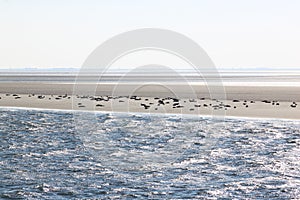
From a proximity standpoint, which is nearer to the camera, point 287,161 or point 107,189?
point 107,189

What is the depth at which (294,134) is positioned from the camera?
22.2m

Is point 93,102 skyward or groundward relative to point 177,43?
groundward

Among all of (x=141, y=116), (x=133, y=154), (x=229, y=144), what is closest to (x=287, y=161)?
(x=229, y=144)

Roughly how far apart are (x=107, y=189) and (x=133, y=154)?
4906 mm

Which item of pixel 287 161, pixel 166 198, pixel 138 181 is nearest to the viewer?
pixel 166 198

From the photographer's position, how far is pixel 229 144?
19.8m

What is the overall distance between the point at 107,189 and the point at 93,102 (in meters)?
26.8

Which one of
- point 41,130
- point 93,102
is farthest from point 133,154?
point 93,102

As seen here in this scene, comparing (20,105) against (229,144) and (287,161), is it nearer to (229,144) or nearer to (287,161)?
(229,144)

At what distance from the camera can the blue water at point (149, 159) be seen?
1293 cm

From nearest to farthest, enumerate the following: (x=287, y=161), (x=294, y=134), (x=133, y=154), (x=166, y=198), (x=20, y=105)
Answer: (x=166, y=198) → (x=287, y=161) → (x=133, y=154) → (x=294, y=134) → (x=20, y=105)

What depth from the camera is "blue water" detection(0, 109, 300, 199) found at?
509 inches

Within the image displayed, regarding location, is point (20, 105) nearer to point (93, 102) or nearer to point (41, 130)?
point (93, 102)

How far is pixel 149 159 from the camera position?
1703cm
